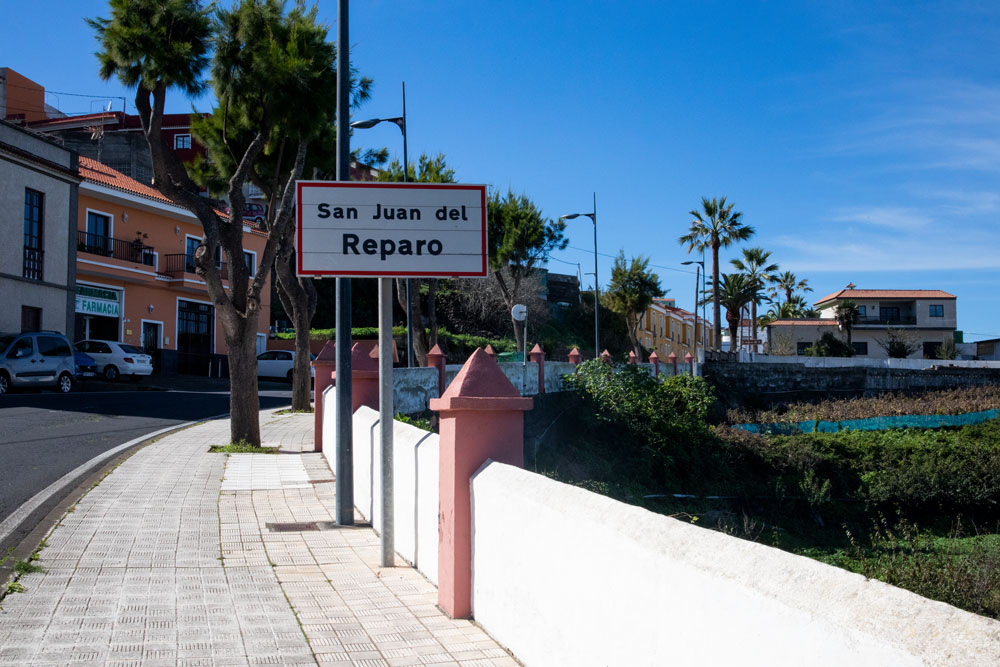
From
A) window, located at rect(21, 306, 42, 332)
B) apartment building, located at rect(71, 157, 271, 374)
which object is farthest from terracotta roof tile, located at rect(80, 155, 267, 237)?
window, located at rect(21, 306, 42, 332)

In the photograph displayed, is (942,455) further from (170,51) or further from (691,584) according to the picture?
(691,584)

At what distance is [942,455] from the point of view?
28.5m

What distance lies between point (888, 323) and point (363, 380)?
2908 inches

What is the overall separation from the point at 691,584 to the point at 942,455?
97.5 ft

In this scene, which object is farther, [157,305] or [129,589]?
[157,305]

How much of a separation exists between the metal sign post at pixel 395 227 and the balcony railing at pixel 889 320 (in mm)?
75352

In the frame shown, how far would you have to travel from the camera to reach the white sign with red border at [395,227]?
6293 mm

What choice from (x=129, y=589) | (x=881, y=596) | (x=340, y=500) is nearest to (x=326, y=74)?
(x=340, y=500)

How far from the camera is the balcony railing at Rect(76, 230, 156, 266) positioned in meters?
32.5

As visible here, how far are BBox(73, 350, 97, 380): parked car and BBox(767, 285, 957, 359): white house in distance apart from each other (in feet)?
190

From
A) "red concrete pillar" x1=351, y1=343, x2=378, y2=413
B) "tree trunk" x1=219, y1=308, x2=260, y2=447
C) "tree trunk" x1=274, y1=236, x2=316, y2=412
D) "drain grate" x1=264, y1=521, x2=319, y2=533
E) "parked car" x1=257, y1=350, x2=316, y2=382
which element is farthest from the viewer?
"parked car" x1=257, y1=350, x2=316, y2=382

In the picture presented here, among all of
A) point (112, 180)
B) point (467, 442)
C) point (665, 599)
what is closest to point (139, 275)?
point (112, 180)

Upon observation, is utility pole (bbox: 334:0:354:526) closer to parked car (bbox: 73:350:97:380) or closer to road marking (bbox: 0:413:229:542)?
road marking (bbox: 0:413:229:542)

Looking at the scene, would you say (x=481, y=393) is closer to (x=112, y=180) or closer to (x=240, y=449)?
(x=240, y=449)
